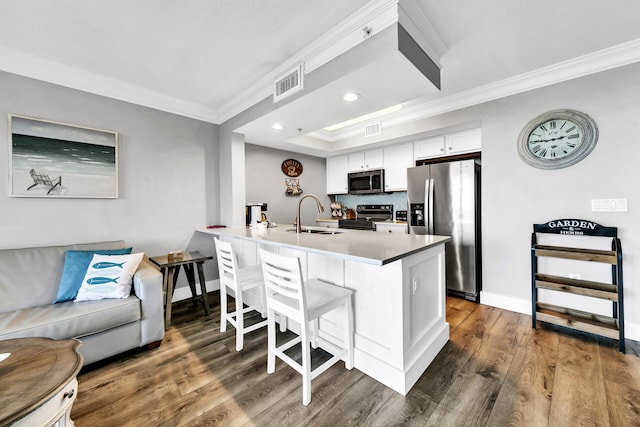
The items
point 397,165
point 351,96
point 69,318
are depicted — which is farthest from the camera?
point 397,165

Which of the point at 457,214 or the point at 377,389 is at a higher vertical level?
the point at 457,214

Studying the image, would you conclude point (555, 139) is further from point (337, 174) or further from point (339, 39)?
point (337, 174)

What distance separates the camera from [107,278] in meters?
2.04

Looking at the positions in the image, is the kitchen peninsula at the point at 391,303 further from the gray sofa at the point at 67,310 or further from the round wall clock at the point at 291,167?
the round wall clock at the point at 291,167

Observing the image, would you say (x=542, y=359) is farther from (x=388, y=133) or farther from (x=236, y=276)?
(x=388, y=133)

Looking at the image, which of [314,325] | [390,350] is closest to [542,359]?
[390,350]

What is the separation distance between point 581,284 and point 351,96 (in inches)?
103

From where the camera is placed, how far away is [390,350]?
5.37 feet

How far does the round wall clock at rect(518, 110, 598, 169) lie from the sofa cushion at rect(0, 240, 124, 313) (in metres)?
4.51

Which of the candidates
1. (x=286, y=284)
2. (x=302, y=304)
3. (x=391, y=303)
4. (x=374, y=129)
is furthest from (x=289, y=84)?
(x=391, y=303)

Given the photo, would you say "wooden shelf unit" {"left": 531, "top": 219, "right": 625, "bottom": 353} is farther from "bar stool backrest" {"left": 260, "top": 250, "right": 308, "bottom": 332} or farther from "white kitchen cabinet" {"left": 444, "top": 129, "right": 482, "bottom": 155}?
"bar stool backrest" {"left": 260, "top": 250, "right": 308, "bottom": 332}

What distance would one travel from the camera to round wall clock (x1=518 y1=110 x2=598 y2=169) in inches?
90.5

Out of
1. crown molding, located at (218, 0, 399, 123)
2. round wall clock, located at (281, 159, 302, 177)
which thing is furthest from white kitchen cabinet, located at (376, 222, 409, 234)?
crown molding, located at (218, 0, 399, 123)

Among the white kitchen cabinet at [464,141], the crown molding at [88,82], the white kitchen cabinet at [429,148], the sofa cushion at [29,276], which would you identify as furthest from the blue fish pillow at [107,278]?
the white kitchen cabinet at [464,141]
